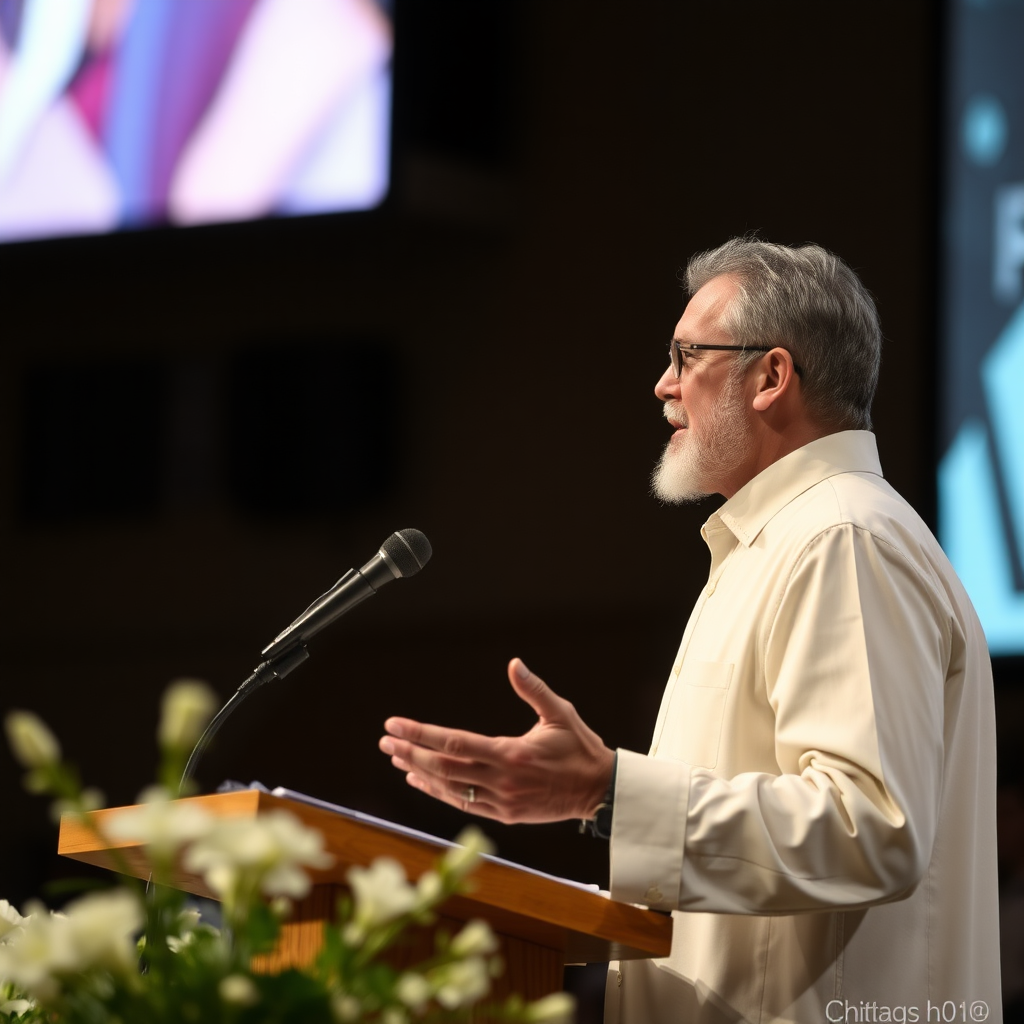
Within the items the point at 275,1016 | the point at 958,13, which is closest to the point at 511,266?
the point at 958,13

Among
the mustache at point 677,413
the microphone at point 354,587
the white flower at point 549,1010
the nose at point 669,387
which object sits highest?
the nose at point 669,387

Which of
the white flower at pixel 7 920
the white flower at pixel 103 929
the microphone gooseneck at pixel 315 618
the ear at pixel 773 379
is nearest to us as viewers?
the white flower at pixel 103 929

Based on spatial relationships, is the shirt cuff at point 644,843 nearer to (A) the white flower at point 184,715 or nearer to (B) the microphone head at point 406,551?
Result: (B) the microphone head at point 406,551

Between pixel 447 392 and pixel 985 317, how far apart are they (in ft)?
5.60

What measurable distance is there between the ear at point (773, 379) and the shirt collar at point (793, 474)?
0.09 metres

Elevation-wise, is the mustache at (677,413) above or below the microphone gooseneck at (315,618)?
above

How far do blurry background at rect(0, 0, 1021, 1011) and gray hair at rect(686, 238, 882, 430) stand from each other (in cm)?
146

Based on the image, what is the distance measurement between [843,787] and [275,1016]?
808 millimetres

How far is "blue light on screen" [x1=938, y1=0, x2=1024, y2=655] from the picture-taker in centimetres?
338

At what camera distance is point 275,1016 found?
95 centimetres

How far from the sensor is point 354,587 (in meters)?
1.80

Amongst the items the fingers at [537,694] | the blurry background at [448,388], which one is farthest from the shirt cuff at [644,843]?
the blurry background at [448,388]

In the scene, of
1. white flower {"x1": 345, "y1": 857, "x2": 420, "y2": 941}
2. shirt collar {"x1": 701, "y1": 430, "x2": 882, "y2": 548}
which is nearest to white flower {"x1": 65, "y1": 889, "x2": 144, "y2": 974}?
white flower {"x1": 345, "y1": 857, "x2": 420, "y2": 941}

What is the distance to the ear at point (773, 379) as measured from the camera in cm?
207
